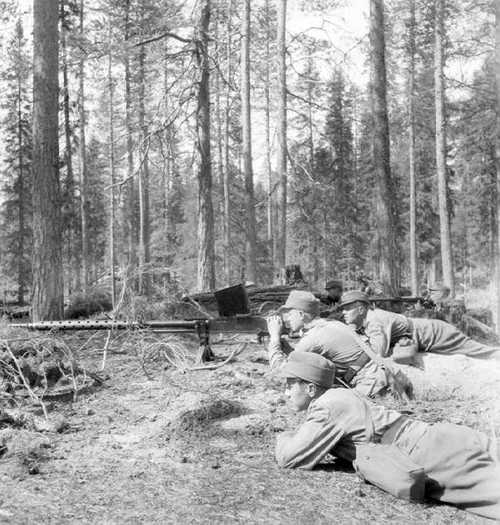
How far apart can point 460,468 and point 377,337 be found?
3.16 meters

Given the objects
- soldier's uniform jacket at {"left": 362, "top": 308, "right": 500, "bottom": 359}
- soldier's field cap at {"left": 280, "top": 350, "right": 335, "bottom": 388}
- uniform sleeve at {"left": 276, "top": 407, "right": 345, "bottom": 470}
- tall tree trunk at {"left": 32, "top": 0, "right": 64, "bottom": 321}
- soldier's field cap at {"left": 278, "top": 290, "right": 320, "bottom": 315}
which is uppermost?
tall tree trunk at {"left": 32, "top": 0, "right": 64, "bottom": 321}

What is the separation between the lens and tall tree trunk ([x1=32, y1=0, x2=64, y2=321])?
30.6ft

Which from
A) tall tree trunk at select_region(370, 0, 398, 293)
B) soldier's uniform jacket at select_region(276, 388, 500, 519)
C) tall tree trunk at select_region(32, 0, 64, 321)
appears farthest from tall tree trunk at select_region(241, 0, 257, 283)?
soldier's uniform jacket at select_region(276, 388, 500, 519)

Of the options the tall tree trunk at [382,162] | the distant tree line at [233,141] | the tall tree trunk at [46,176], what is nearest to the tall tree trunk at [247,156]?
the distant tree line at [233,141]

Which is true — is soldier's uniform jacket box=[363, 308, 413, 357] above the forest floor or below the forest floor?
above

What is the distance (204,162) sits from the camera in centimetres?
1390

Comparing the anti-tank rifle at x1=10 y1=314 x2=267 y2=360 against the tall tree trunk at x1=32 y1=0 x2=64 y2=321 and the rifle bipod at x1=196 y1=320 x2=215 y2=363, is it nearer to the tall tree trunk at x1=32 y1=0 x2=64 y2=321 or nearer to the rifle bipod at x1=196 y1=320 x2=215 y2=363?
the rifle bipod at x1=196 y1=320 x2=215 y2=363

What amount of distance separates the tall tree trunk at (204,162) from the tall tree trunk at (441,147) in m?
9.85

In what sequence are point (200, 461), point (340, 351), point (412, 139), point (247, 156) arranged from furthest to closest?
point (412, 139) < point (247, 156) < point (340, 351) < point (200, 461)

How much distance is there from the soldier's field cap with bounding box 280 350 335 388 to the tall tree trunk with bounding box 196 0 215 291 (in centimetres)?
1018

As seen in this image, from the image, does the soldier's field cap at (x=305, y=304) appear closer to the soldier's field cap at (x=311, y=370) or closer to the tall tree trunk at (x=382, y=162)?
the soldier's field cap at (x=311, y=370)

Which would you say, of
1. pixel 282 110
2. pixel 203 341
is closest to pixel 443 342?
pixel 203 341

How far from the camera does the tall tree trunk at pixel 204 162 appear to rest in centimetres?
1379

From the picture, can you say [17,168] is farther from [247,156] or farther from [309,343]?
[309,343]
